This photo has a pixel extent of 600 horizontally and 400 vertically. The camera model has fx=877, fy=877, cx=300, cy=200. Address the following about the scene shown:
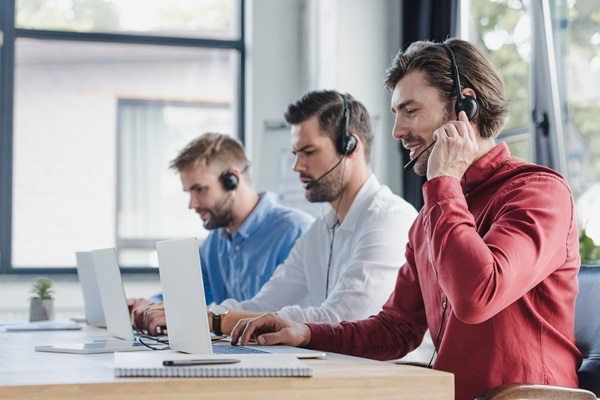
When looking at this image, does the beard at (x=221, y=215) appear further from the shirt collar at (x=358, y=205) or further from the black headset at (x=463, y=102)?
the black headset at (x=463, y=102)

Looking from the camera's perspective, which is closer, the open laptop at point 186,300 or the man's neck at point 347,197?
the open laptop at point 186,300

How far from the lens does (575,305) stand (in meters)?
1.86

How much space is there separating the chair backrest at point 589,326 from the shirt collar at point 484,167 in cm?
29

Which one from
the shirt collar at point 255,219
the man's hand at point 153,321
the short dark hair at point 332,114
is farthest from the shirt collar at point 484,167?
the shirt collar at point 255,219

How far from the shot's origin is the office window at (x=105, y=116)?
546 cm

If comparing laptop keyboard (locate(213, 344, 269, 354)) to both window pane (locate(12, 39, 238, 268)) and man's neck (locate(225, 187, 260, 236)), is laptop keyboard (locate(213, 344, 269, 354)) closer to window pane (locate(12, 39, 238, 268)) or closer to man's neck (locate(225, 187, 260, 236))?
man's neck (locate(225, 187, 260, 236))

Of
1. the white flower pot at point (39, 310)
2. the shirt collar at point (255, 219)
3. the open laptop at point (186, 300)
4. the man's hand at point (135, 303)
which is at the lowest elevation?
the white flower pot at point (39, 310)

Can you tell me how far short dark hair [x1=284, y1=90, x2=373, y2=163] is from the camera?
2.92m

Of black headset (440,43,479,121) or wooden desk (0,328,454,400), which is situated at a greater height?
black headset (440,43,479,121)

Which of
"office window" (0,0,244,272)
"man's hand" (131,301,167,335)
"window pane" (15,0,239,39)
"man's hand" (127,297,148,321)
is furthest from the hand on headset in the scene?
"window pane" (15,0,239,39)

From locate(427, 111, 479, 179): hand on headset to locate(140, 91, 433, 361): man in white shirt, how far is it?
71 cm

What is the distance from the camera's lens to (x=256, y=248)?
3.46 meters

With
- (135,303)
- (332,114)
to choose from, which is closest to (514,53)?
(332,114)

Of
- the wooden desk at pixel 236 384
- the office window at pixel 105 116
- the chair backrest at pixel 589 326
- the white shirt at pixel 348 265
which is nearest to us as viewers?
the wooden desk at pixel 236 384
